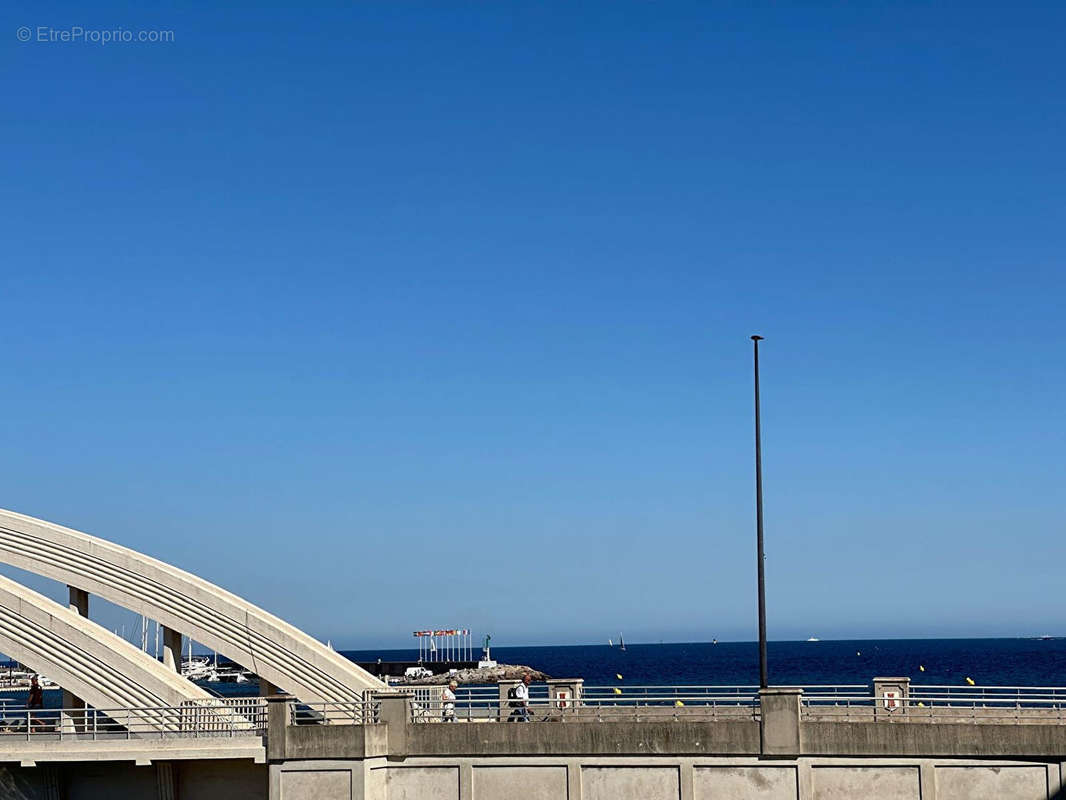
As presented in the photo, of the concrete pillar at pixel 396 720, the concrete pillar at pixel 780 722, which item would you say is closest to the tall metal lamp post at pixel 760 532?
the concrete pillar at pixel 780 722

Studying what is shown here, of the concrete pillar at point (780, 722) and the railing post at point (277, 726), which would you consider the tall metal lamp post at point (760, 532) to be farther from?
the railing post at point (277, 726)

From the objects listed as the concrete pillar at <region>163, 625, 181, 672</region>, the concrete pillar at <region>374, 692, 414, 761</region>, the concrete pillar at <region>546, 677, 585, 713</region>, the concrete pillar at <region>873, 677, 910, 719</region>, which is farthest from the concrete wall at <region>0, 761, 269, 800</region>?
the concrete pillar at <region>873, 677, 910, 719</region>

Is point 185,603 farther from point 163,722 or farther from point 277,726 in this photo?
point 277,726

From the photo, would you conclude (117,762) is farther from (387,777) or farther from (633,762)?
(633,762)

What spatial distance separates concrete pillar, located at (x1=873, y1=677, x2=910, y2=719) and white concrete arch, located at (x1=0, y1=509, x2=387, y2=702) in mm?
16970

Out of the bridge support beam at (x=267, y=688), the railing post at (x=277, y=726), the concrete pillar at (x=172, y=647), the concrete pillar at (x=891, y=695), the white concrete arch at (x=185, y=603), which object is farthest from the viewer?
the concrete pillar at (x=172, y=647)

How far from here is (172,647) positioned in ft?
153

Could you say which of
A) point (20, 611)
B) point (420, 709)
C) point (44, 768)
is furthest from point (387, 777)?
point (20, 611)

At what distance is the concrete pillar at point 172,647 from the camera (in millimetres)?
46250

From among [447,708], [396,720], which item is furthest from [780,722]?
A: [396,720]

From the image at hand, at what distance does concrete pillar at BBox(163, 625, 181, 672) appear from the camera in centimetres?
4625

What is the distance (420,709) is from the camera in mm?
35125

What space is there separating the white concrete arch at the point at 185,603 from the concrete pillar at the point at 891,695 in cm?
1697

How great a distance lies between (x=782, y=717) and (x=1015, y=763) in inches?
202
